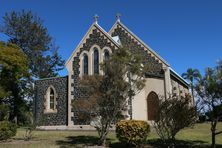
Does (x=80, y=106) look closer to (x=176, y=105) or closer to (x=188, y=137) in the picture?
(x=176, y=105)

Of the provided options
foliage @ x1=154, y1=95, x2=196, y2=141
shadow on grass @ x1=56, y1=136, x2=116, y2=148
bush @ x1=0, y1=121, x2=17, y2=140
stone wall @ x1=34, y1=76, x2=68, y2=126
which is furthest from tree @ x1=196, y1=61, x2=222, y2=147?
stone wall @ x1=34, y1=76, x2=68, y2=126

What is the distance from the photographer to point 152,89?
29750 millimetres

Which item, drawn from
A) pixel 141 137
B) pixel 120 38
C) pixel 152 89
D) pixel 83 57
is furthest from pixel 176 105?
pixel 120 38

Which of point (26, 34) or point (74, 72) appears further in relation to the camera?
point (26, 34)

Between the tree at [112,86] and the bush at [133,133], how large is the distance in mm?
1401

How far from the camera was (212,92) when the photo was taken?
1758 centimetres

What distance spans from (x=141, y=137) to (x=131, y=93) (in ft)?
9.44

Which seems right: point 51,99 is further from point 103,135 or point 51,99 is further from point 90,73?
point 103,135

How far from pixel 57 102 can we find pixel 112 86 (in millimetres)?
13678

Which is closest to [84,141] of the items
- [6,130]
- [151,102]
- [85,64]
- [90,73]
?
[6,130]

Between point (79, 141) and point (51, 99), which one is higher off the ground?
point (51, 99)

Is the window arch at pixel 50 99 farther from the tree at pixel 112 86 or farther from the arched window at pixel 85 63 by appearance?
the tree at pixel 112 86

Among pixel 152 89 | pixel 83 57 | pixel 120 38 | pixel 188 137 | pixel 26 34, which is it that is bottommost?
pixel 188 137

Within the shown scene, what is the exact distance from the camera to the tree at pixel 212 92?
17.5m
